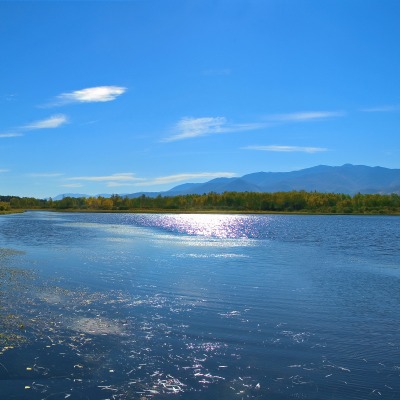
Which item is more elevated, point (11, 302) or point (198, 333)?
point (11, 302)

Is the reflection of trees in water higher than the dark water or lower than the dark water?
higher

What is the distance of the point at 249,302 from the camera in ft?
79.4

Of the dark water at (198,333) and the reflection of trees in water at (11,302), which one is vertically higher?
the reflection of trees in water at (11,302)

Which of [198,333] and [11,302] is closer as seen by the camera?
[198,333]

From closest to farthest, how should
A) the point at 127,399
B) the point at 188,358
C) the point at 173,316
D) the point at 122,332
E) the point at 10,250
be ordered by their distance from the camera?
the point at 127,399 < the point at 188,358 < the point at 122,332 < the point at 173,316 < the point at 10,250

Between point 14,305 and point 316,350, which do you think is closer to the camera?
point 316,350

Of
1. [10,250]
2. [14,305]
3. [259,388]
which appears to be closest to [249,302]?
[259,388]

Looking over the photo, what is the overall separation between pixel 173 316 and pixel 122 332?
3418mm

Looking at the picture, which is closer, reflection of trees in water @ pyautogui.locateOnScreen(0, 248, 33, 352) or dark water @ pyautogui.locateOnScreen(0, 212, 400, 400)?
dark water @ pyautogui.locateOnScreen(0, 212, 400, 400)

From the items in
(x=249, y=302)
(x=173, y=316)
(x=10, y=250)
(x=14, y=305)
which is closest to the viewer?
(x=173, y=316)

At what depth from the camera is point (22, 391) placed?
12.6 m

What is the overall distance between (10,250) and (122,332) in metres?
37.6

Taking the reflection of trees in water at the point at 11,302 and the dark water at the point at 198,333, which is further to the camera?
the reflection of trees in water at the point at 11,302

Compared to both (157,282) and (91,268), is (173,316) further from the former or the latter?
(91,268)
